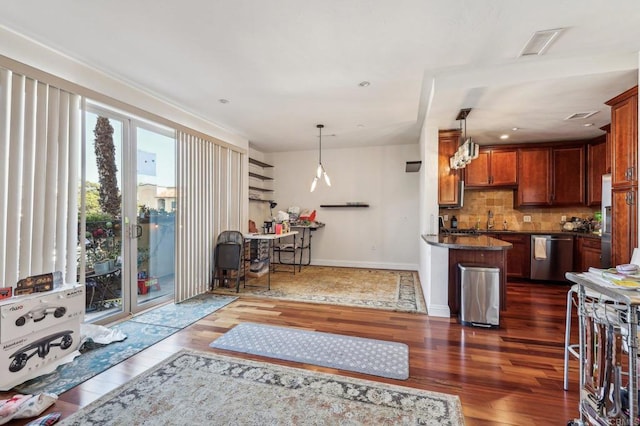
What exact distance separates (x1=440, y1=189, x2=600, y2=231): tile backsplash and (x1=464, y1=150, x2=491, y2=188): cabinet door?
12.2 inches

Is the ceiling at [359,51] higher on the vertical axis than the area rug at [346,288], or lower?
higher

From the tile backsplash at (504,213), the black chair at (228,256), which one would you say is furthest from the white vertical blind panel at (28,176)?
the tile backsplash at (504,213)

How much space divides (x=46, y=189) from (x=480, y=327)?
14.2 ft

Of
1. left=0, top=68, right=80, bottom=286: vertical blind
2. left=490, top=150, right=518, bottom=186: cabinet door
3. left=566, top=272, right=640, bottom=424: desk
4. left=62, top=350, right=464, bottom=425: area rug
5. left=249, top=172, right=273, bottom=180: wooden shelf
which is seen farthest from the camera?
left=249, top=172, right=273, bottom=180: wooden shelf

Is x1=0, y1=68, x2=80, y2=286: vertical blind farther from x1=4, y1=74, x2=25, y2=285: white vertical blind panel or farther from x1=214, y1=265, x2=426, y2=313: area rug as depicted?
x1=214, y1=265, x2=426, y2=313: area rug

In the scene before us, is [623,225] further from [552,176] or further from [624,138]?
[552,176]

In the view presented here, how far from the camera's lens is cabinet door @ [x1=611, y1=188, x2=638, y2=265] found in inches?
100

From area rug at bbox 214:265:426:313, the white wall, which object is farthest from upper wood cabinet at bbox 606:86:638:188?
the white wall

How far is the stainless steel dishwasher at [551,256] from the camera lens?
4570 millimetres

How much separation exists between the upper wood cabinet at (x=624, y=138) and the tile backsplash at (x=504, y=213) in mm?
2604

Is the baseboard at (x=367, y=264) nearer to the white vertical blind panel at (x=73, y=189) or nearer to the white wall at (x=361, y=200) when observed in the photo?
the white wall at (x=361, y=200)

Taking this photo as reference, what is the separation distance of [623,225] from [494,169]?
2.60m

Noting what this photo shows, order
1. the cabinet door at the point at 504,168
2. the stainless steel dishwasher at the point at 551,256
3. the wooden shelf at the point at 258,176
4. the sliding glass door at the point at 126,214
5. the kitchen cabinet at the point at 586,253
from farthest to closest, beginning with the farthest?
the wooden shelf at the point at 258,176, the cabinet door at the point at 504,168, the stainless steel dishwasher at the point at 551,256, the kitchen cabinet at the point at 586,253, the sliding glass door at the point at 126,214

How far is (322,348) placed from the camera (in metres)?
2.50
